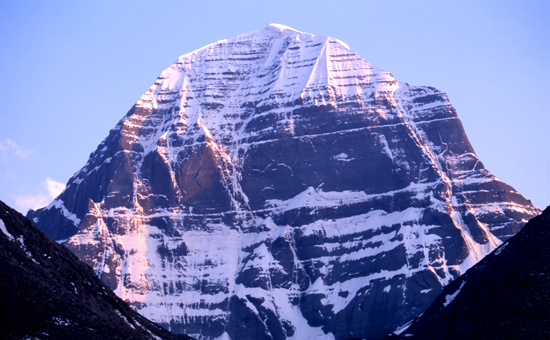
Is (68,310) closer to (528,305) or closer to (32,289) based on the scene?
(32,289)

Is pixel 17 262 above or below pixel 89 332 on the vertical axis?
above

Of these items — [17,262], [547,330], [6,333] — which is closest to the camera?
[6,333]

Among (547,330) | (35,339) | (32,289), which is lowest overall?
(547,330)

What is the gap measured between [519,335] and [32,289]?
252 ft

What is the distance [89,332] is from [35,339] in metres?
16.9

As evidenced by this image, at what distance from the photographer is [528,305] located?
191 meters

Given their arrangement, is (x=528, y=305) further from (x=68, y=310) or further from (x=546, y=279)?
(x=68, y=310)

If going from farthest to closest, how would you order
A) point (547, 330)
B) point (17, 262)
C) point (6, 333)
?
point (17, 262) → point (547, 330) → point (6, 333)

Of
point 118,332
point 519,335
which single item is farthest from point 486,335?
point 118,332

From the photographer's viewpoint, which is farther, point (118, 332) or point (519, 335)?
point (118, 332)

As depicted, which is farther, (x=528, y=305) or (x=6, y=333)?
(x=528, y=305)

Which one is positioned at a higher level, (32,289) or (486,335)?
(32,289)

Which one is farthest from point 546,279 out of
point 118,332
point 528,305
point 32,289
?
point 32,289

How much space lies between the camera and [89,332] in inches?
7441
